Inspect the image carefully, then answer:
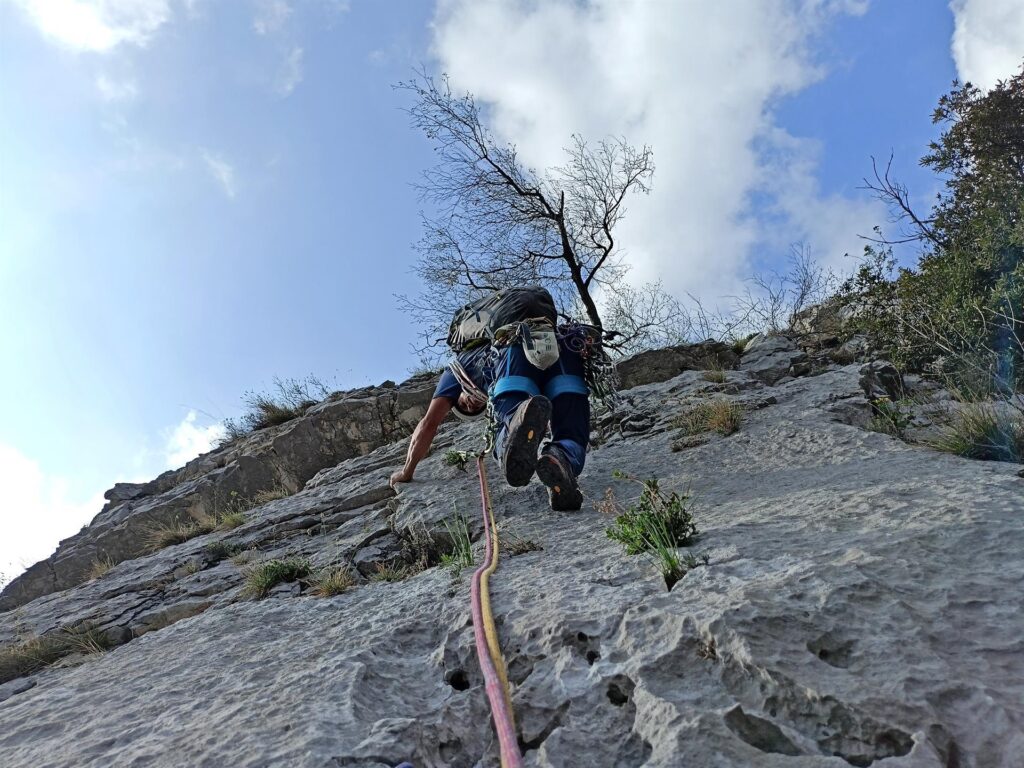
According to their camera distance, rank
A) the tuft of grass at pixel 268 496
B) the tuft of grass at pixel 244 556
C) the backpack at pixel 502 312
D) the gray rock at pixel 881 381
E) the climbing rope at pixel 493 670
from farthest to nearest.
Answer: the tuft of grass at pixel 268 496, the gray rock at pixel 881 381, the tuft of grass at pixel 244 556, the backpack at pixel 502 312, the climbing rope at pixel 493 670

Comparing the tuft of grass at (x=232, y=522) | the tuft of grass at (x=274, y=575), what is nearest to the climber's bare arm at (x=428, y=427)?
the tuft of grass at (x=274, y=575)

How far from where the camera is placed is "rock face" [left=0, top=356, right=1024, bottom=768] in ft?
4.08

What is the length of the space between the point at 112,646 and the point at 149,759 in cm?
236

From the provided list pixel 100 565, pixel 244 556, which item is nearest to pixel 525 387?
pixel 244 556

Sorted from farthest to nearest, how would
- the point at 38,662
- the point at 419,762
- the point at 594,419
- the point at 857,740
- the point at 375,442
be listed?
the point at 375,442, the point at 594,419, the point at 38,662, the point at 419,762, the point at 857,740

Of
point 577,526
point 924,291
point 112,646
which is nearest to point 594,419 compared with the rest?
point 577,526

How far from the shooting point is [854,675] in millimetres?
1320

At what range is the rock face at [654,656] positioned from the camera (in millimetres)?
1243

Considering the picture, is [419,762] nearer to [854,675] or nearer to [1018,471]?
[854,675]

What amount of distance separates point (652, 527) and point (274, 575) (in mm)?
2203

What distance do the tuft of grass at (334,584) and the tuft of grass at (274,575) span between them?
36 cm

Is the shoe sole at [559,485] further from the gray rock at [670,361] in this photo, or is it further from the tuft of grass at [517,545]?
the gray rock at [670,361]

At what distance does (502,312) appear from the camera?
3779 millimetres

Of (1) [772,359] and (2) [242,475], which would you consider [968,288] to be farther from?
(2) [242,475]
